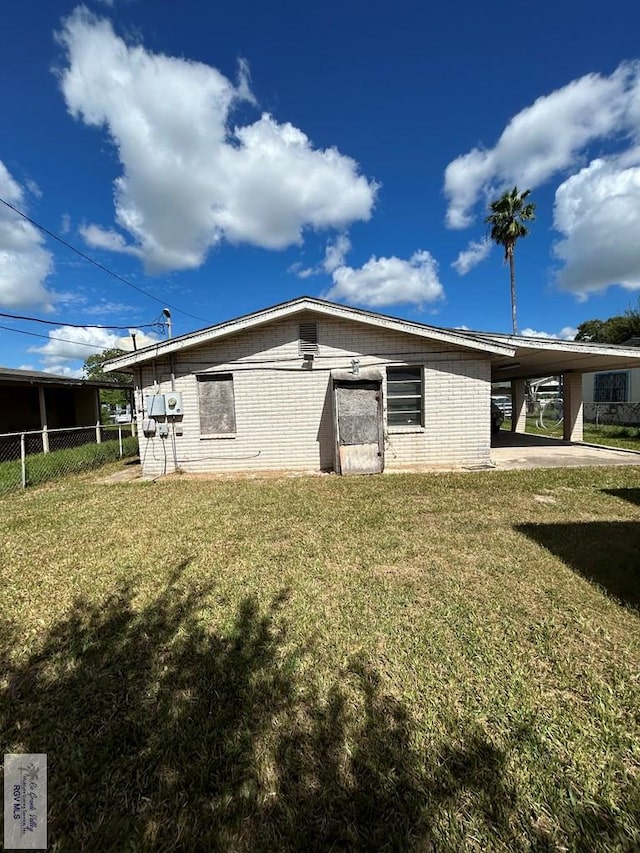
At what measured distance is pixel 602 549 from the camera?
3.93 metres

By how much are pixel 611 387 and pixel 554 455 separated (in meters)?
18.6

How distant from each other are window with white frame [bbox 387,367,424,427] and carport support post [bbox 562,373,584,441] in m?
7.18

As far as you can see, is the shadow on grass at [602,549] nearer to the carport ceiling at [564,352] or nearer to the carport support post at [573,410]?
the carport ceiling at [564,352]

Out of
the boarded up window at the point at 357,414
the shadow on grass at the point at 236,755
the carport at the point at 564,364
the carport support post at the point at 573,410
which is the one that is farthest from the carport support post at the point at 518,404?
the shadow on grass at the point at 236,755

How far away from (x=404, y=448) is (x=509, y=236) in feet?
79.2

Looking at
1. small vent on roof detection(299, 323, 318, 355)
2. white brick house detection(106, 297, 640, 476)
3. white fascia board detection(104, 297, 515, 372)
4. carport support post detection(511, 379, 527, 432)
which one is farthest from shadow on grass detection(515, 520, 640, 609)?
carport support post detection(511, 379, 527, 432)

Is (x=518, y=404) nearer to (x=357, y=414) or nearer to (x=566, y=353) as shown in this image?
(x=566, y=353)

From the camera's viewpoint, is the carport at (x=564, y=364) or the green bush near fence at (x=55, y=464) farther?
the carport at (x=564, y=364)

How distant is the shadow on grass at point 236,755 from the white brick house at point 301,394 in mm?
6521

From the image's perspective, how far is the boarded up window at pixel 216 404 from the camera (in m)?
8.92

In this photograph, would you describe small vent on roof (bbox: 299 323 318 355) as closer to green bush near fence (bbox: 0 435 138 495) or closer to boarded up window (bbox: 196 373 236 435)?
boarded up window (bbox: 196 373 236 435)

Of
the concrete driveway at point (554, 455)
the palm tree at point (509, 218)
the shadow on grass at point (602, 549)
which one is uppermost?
the palm tree at point (509, 218)

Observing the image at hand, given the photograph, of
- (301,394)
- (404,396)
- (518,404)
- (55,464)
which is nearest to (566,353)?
(404,396)

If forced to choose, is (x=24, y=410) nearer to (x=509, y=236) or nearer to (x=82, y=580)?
(x=82, y=580)
